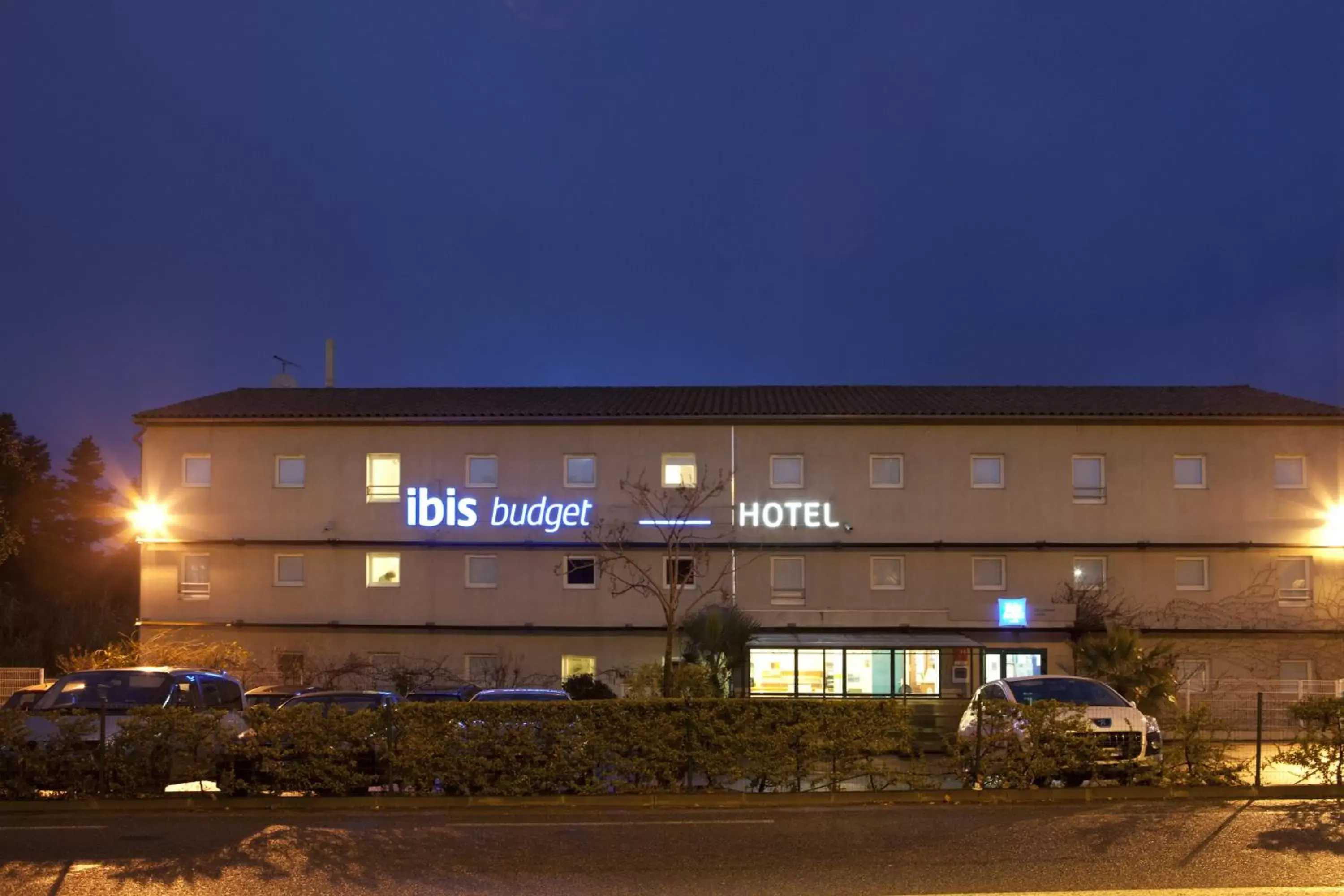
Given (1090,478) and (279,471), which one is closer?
(1090,478)

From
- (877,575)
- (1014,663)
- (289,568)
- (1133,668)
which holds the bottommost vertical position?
(1014,663)

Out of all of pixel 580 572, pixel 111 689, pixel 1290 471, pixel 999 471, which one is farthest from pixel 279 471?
pixel 1290 471

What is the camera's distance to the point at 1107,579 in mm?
29531

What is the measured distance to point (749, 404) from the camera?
3177 centimetres

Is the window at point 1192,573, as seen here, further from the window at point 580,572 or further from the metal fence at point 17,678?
the metal fence at point 17,678

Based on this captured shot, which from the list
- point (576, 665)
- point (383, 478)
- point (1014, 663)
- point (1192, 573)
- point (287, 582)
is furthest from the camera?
point (383, 478)

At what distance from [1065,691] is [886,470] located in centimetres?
1387

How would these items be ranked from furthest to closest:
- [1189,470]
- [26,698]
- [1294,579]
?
[1189,470]
[1294,579]
[26,698]

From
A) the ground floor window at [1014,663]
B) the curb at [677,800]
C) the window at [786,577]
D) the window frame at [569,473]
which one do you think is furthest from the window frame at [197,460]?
the ground floor window at [1014,663]

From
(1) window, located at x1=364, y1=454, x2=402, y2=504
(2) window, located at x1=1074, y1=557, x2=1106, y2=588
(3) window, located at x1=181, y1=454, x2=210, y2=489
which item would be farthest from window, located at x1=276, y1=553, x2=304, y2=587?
(2) window, located at x1=1074, y1=557, x2=1106, y2=588

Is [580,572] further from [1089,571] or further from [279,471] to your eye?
[1089,571]

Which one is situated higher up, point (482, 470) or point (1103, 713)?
point (482, 470)

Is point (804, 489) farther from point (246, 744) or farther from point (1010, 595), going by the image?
point (246, 744)

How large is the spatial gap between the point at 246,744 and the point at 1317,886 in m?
11.3
